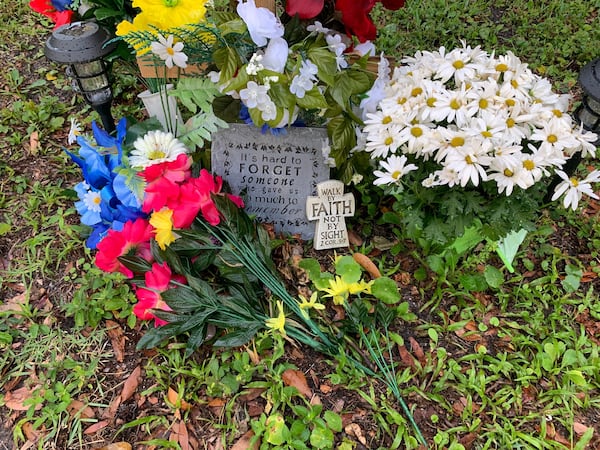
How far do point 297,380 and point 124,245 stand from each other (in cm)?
77

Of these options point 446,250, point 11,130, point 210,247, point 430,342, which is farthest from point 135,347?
point 11,130

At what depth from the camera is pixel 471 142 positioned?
4.90 feet

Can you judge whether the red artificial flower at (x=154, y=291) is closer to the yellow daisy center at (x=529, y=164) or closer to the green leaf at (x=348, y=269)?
the green leaf at (x=348, y=269)

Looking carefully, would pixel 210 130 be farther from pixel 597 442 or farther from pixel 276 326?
pixel 597 442

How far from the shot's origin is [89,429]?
64.2 inches

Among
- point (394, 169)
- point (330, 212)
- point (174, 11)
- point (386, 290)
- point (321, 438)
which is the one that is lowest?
point (321, 438)

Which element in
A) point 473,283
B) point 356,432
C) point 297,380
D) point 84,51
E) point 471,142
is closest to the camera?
point 471,142

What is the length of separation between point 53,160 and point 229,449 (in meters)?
1.72

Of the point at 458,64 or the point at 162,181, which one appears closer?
the point at 458,64

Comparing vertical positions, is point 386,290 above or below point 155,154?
below

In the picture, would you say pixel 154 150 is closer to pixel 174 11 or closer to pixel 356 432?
pixel 174 11

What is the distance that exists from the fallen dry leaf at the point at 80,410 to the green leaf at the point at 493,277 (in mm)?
1490

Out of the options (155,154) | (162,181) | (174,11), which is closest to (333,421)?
(162,181)

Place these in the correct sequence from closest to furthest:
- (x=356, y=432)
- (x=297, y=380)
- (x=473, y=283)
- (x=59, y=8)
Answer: (x=356, y=432), (x=297, y=380), (x=473, y=283), (x=59, y=8)
